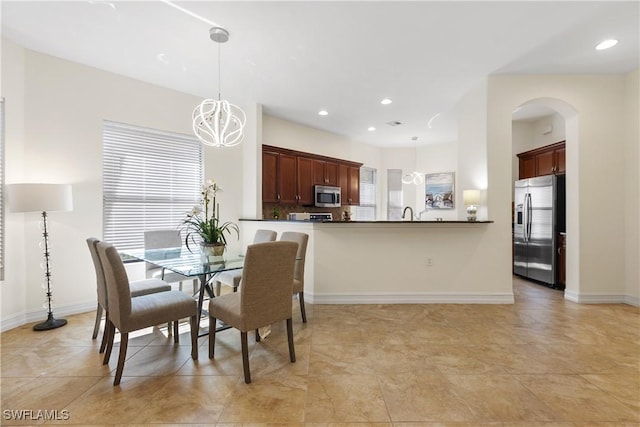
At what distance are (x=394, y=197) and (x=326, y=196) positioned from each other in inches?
97.9

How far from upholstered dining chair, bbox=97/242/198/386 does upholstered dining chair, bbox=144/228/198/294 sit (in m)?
0.99

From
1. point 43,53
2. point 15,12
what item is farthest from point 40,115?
point 15,12

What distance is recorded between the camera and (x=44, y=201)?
2760 mm

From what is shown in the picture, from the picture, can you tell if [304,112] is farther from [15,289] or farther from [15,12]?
[15,289]

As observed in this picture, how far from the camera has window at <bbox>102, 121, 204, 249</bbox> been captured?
3.62 m

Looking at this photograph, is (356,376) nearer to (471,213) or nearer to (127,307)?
(127,307)

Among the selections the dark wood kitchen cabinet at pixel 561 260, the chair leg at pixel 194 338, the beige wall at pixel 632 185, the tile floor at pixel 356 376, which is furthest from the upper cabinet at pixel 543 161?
the chair leg at pixel 194 338

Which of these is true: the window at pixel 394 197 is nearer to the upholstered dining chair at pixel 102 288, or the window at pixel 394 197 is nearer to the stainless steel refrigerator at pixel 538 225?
the stainless steel refrigerator at pixel 538 225

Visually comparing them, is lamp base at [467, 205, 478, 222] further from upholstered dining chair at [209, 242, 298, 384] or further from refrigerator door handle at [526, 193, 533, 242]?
upholstered dining chair at [209, 242, 298, 384]

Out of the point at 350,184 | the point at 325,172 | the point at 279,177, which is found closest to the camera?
the point at 279,177

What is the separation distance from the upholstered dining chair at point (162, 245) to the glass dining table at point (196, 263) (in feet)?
1.04

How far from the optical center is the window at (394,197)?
7570mm

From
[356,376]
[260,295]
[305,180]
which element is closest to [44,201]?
[260,295]

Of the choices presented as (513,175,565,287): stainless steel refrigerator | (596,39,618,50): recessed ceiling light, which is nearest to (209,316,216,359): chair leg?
(596,39,618,50): recessed ceiling light
